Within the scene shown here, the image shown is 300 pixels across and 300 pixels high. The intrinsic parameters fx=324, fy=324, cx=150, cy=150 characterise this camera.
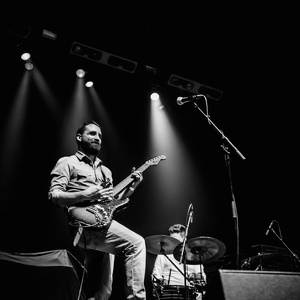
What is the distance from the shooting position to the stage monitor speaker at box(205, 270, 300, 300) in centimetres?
183

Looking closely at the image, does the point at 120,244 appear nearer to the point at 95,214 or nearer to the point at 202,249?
the point at 95,214

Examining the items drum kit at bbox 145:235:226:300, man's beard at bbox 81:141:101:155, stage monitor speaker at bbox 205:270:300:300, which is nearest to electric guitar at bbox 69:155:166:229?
man's beard at bbox 81:141:101:155

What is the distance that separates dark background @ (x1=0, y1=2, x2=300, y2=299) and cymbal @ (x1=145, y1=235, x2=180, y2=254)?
1265mm

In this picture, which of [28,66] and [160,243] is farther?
[28,66]

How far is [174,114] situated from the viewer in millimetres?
7781

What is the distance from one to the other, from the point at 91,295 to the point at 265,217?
16.6ft

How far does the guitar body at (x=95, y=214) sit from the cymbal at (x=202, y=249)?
1820 millimetres

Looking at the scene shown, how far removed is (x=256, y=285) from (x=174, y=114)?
6.12 m

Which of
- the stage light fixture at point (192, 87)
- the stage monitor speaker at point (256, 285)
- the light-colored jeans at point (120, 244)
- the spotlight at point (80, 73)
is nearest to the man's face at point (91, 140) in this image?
the light-colored jeans at point (120, 244)

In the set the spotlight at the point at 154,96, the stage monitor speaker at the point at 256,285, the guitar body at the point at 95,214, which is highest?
the spotlight at the point at 154,96

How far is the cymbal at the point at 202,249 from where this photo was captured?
188 inches

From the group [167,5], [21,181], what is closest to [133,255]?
[21,181]

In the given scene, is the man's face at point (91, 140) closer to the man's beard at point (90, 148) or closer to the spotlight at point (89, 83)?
the man's beard at point (90, 148)

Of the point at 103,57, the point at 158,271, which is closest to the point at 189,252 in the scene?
the point at 158,271
